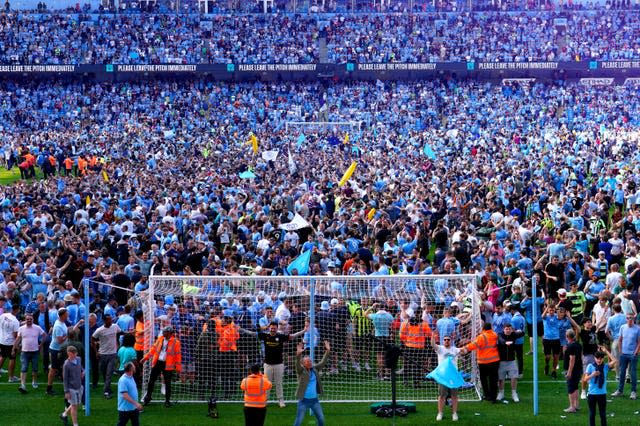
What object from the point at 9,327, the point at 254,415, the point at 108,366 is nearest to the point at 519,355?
the point at 254,415

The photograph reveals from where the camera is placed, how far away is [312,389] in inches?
565

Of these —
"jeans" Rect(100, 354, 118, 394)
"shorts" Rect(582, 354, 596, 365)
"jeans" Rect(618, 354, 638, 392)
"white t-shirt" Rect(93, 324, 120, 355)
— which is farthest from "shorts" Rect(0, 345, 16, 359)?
"jeans" Rect(618, 354, 638, 392)

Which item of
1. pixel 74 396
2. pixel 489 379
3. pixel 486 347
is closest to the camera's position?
pixel 74 396

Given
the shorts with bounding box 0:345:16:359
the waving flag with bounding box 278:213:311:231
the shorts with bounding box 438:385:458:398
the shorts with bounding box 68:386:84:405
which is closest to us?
the shorts with bounding box 68:386:84:405

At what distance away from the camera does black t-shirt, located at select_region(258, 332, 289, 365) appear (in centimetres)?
1582

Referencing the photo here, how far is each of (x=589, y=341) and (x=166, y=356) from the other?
620cm

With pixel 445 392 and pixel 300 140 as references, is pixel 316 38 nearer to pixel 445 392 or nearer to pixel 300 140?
pixel 300 140

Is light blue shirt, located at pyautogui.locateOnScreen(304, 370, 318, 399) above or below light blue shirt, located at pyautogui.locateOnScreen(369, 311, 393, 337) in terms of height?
below

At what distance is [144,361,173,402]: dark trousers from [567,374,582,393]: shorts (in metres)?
5.64

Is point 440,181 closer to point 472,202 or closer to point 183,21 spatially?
point 472,202

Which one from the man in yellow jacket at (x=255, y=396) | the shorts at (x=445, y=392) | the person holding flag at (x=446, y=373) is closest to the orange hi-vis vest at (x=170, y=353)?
the man in yellow jacket at (x=255, y=396)

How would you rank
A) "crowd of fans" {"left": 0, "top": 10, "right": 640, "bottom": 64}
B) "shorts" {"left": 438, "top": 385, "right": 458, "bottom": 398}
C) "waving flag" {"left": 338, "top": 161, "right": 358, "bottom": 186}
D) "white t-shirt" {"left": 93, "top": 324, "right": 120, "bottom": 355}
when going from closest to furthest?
"shorts" {"left": 438, "top": 385, "right": 458, "bottom": 398} < "white t-shirt" {"left": 93, "top": 324, "right": 120, "bottom": 355} < "waving flag" {"left": 338, "top": 161, "right": 358, "bottom": 186} < "crowd of fans" {"left": 0, "top": 10, "right": 640, "bottom": 64}

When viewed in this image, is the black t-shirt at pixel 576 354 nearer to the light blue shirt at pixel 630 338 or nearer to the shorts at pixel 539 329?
the light blue shirt at pixel 630 338

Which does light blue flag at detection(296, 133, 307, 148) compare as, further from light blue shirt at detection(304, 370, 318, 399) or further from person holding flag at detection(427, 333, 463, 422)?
light blue shirt at detection(304, 370, 318, 399)
